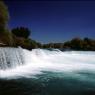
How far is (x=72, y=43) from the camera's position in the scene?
55.1 meters

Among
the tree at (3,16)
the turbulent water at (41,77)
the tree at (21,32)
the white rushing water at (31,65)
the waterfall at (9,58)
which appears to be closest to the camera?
the turbulent water at (41,77)

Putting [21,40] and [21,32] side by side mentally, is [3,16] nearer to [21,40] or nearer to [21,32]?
[21,40]

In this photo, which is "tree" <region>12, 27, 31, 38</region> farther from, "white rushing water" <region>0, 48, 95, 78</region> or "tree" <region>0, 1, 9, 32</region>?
"white rushing water" <region>0, 48, 95, 78</region>

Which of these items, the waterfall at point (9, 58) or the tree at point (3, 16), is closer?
the waterfall at point (9, 58)

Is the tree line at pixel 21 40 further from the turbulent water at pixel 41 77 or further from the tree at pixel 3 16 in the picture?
the turbulent water at pixel 41 77

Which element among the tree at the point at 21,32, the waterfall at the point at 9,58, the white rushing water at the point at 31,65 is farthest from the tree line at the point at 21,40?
the waterfall at the point at 9,58

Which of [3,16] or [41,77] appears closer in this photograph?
[41,77]

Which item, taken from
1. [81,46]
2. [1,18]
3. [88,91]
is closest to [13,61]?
[88,91]

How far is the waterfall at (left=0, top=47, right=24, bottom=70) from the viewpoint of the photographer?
11001 mm

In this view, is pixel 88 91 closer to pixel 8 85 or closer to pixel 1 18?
pixel 8 85

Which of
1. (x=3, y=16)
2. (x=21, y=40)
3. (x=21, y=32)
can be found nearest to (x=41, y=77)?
(x=3, y=16)

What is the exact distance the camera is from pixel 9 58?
1158cm

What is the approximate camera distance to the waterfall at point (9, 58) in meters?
11.0

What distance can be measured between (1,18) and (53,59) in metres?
7.84
